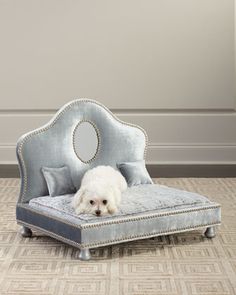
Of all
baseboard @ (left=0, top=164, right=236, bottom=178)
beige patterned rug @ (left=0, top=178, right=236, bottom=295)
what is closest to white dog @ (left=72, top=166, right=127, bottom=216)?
beige patterned rug @ (left=0, top=178, right=236, bottom=295)

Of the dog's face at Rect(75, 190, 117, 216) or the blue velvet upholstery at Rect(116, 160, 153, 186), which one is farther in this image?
the blue velvet upholstery at Rect(116, 160, 153, 186)

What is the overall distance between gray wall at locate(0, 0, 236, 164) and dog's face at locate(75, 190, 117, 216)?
4.69m

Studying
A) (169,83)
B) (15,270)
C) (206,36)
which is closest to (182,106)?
(169,83)

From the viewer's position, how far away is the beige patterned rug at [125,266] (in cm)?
461

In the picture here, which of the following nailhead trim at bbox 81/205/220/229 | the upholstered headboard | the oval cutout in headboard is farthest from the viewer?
the oval cutout in headboard

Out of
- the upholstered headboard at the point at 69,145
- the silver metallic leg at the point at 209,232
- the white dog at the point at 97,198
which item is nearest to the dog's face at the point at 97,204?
the white dog at the point at 97,198

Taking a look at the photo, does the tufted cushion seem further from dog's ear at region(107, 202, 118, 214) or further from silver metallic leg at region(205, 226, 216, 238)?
silver metallic leg at region(205, 226, 216, 238)

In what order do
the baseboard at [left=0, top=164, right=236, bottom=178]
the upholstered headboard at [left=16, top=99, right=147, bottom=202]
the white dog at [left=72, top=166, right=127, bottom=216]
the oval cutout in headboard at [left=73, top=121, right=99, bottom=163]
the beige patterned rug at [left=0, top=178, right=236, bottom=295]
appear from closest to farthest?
the beige patterned rug at [left=0, top=178, right=236, bottom=295], the white dog at [left=72, top=166, right=127, bottom=216], the upholstered headboard at [left=16, top=99, right=147, bottom=202], the oval cutout in headboard at [left=73, top=121, right=99, bottom=163], the baseboard at [left=0, top=164, right=236, bottom=178]

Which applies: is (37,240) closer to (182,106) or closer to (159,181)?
(159,181)

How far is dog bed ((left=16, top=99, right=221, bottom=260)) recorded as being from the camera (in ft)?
17.3

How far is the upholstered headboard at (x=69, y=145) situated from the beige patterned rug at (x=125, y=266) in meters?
0.54

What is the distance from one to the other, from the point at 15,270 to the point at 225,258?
5.12ft

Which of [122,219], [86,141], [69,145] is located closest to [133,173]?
[86,141]

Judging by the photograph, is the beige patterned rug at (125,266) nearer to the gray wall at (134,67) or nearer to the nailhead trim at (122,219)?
the nailhead trim at (122,219)
